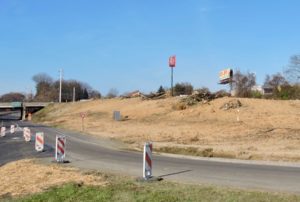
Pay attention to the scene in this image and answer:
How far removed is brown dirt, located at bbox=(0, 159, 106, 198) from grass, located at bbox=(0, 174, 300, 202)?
811mm

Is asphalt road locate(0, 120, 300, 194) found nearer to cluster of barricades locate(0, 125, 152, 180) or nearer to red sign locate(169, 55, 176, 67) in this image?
cluster of barricades locate(0, 125, 152, 180)

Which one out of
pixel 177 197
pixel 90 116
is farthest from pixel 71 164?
pixel 90 116

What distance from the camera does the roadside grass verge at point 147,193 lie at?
1134 cm

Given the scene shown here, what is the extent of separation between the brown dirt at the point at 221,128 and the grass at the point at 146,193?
11392mm

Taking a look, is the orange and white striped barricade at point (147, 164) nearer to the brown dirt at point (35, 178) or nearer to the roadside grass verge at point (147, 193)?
the roadside grass verge at point (147, 193)

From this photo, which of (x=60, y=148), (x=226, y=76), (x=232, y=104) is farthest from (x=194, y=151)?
(x=226, y=76)

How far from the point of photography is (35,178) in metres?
16.5

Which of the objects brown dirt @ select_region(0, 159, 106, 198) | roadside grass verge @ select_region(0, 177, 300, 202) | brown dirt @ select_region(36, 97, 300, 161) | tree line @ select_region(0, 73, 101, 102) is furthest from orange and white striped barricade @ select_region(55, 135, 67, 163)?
tree line @ select_region(0, 73, 101, 102)

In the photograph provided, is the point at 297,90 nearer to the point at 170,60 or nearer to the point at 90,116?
the point at 170,60

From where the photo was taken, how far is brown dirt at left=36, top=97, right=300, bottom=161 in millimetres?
27984

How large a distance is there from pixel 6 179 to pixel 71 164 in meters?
3.70

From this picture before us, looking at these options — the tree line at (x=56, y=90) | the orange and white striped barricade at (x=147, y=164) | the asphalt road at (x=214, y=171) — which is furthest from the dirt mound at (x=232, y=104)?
the tree line at (x=56, y=90)

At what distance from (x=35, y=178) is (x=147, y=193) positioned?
5.67 metres

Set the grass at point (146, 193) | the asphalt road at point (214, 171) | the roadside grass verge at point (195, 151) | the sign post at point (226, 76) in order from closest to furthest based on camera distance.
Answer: the grass at point (146, 193) < the asphalt road at point (214, 171) < the roadside grass verge at point (195, 151) < the sign post at point (226, 76)
